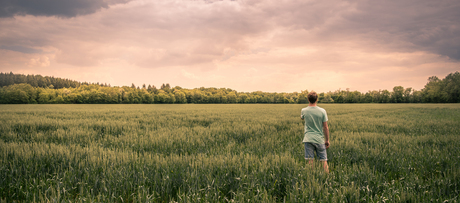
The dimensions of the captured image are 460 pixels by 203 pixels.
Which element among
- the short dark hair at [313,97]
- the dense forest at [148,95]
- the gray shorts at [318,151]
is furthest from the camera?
the dense forest at [148,95]

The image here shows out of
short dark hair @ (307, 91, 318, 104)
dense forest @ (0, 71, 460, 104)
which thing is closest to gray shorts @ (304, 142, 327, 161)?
short dark hair @ (307, 91, 318, 104)

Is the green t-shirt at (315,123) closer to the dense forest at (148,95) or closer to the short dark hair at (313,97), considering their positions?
the short dark hair at (313,97)

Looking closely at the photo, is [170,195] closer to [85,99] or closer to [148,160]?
[148,160]

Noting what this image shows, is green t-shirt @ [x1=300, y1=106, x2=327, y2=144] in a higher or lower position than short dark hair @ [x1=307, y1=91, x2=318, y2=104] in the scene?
lower

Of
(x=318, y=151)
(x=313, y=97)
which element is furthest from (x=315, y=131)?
(x=313, y=97)

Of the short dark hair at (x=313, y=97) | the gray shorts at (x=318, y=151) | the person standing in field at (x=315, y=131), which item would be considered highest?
the short dark hair at (x=313, y=97)

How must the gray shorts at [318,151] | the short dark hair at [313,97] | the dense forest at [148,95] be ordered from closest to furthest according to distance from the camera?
the gray shorts at [318,151] < the short dark hair at [313,97] < the dense forest at [148,95]

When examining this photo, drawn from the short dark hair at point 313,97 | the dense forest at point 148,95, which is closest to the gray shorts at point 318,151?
the short dark hair at point 313,97

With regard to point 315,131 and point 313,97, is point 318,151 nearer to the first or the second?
point 315,131

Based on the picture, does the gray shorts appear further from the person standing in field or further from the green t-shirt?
the green t-shirt

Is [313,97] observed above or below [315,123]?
above

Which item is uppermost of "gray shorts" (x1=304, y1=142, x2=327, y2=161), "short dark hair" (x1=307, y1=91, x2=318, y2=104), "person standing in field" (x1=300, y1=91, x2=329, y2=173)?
"short dark hair" (x1=307, y1=91, x2=318, y2=104)

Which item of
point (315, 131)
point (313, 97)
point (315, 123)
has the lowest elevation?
point (315, 131)

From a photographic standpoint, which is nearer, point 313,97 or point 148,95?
point 313,97
